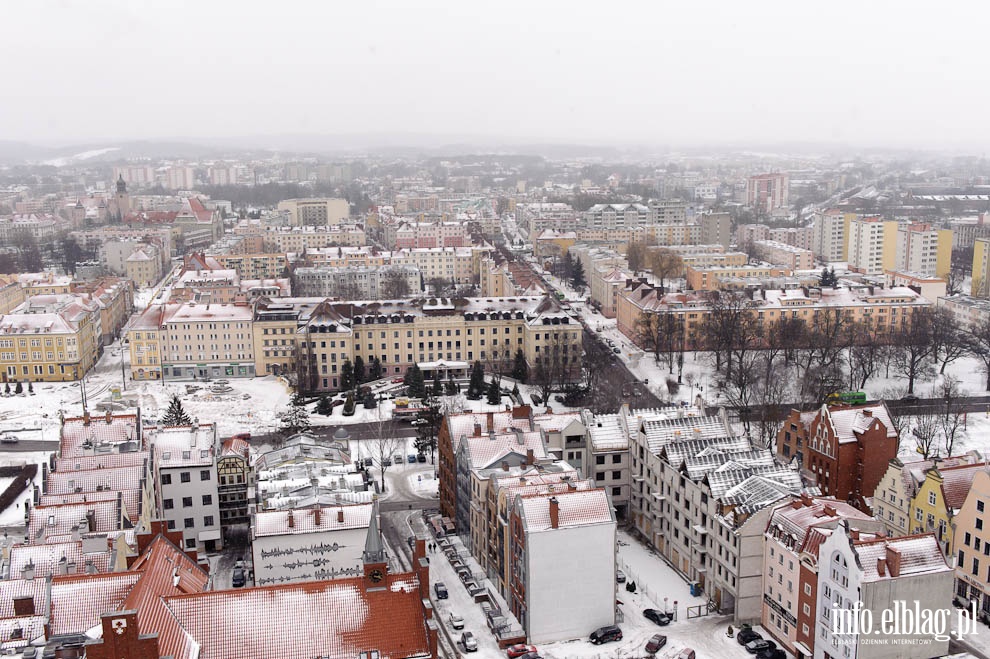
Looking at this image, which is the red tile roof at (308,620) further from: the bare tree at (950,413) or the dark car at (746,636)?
the bare tree at (950,413)

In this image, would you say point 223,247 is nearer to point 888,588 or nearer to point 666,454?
point 666,454

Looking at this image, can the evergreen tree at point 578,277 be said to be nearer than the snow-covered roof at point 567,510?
No

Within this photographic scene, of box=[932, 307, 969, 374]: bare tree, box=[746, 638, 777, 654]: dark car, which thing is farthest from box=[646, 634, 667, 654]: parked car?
box=[932, 307, 969, 374]: bare tree

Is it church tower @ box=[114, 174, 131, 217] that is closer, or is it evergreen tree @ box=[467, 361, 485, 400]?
evergreen tree @ box=[467, 361, 485, 400]

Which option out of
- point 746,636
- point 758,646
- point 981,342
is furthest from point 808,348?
point 758,646

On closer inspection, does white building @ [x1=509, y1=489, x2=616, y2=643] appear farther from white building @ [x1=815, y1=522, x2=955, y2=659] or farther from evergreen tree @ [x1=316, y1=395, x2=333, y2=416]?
evergreen tree @ [x1=316, y1=395, x2=333, y2=416]

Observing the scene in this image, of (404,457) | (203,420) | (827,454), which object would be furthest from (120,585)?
(203,420)

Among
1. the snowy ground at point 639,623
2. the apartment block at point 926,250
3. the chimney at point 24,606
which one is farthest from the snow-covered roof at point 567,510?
the apartment block at point 926,250
